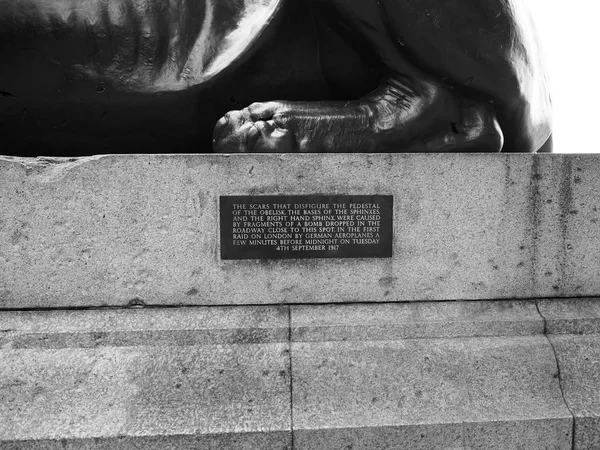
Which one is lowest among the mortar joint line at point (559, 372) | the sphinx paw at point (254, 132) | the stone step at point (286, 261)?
the mortar joint line at point (559, 372)

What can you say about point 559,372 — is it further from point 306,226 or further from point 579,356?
point 306,226

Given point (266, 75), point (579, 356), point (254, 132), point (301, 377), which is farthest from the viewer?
point (266, 75)

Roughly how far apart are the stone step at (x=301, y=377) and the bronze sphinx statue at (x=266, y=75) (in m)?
0.69

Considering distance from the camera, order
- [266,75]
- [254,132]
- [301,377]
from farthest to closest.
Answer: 1. [266,75]
2. [254,132]
3. [301,377]

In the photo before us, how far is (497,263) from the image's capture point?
2055 mm

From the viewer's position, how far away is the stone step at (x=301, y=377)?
1713 mm

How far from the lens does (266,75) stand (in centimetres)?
235

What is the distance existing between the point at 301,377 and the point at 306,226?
0.53 metres

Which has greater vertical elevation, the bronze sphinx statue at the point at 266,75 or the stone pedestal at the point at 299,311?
the bronze sphinx statue at the point at 266,75

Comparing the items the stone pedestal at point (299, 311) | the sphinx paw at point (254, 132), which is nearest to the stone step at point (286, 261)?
the stone pedestal at point (299, 311)

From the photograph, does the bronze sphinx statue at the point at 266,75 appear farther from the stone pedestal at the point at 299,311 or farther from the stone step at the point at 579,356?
the stone step at the point at 579,356

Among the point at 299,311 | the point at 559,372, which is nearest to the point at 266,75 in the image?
the point at 299,311

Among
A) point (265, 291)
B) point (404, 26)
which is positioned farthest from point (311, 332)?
point (404, 26)

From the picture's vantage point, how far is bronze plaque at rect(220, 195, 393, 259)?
1.96 m
